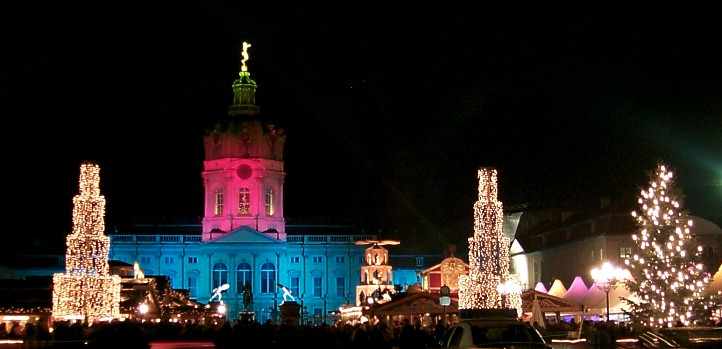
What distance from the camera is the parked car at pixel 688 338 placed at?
2151 centimetres

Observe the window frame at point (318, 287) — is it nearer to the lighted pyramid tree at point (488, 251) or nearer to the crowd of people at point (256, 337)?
the lighted pyramid tree at point (488, 251)

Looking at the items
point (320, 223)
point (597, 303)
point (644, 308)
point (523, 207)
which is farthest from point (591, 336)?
point (320, 223)

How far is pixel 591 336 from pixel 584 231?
4522 centimetres

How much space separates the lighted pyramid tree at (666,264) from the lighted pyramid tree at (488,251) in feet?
30.2

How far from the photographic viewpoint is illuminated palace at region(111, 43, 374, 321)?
4557 inches

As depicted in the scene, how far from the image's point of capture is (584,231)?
250ft

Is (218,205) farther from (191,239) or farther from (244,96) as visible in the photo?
(244,96)

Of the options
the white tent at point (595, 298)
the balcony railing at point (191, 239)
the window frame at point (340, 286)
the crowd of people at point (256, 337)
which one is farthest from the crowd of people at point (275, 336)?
the window frame at point (340, 286)

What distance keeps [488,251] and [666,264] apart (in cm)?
1056

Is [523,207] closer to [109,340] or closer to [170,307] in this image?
[170,307]

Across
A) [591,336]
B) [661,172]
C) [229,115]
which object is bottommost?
[591,336]

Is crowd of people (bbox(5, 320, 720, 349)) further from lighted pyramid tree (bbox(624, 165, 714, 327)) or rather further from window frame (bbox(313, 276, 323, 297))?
window frame (bbox(313, 276, 323, 297))

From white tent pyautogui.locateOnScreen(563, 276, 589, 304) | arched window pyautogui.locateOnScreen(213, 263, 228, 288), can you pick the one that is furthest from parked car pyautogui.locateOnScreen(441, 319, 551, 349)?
arched window pyautogui.locateOnScreen(213, 263, 228, 288)

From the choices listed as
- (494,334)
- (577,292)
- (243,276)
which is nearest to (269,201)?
(243,276)
